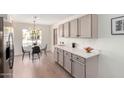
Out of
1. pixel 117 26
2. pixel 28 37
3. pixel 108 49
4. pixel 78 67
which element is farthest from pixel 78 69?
pixel 28 37

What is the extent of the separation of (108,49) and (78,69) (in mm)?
933

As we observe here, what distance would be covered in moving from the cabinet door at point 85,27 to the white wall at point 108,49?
0.81ft

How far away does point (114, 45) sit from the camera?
270 cm

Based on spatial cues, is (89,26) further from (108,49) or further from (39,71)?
(39,71)

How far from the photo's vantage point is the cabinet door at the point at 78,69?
3.08 meters

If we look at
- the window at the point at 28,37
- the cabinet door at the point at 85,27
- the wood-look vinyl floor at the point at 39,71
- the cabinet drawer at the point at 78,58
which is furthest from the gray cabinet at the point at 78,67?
the window at the point at 28,37

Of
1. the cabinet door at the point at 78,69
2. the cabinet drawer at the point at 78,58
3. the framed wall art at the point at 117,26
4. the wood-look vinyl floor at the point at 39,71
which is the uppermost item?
the framed wall art at the point at 117,26

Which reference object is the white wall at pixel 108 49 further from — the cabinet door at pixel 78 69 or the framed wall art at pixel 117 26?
the cabinet door at pixel 78 69

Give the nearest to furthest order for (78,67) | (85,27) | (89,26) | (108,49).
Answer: (108,49), (89,26), (78,67), (85,27)

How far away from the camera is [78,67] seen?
329cm

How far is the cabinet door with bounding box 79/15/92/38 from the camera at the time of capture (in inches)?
125

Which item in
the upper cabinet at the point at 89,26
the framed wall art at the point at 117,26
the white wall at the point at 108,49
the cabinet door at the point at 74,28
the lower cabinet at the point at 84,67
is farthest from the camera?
the cabinet door at the point at 74,28
